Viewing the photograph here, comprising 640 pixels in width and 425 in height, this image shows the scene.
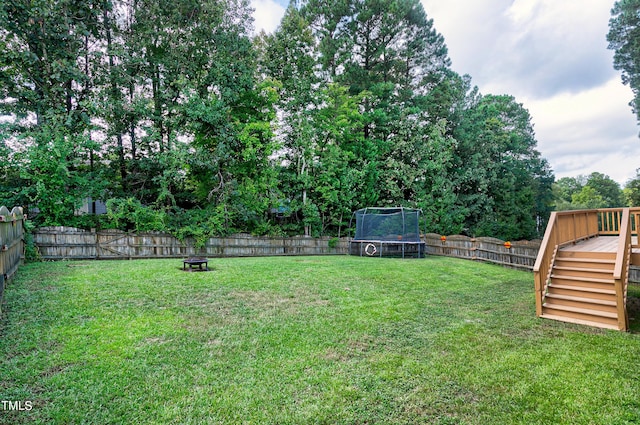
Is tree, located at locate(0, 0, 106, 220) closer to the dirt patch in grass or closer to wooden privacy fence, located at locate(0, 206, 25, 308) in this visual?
wooden privacy fence, located at locate(0, 206, 25, 308)

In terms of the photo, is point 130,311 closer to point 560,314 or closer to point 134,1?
point 560,314

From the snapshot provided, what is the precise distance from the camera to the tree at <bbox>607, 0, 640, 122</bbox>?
1415 centimetres

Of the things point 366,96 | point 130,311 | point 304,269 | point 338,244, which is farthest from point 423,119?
point 130,311

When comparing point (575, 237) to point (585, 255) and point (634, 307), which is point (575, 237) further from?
point (634, 307)

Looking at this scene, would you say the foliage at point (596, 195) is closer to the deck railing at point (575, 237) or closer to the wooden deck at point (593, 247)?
the deck railing at point (575, 237)

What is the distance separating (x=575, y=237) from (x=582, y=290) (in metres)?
2.31

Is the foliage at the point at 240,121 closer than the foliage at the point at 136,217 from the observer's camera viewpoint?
Yes

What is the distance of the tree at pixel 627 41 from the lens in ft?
46.4

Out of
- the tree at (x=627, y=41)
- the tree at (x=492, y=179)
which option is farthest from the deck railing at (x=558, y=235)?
the tree at (x=627, y=41)

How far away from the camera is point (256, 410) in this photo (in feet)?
7.57

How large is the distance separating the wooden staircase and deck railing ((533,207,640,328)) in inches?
6.1

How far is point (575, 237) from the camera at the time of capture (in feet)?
22.4

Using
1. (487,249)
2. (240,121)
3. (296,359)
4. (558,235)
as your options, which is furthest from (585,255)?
(240,121)

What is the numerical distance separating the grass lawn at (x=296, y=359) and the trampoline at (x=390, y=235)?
6.27 m
